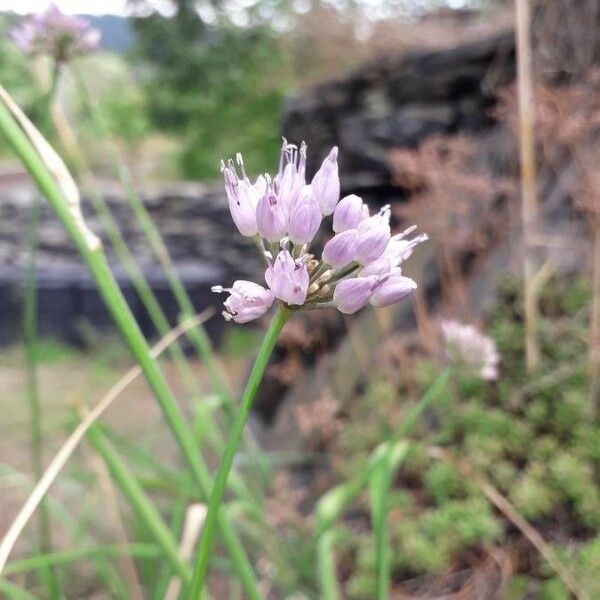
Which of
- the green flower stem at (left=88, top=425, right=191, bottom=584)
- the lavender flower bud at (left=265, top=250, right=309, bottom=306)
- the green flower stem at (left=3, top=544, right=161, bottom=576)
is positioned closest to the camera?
the lavender flower bud at (left=265, top=250, right=309, bottom=306)

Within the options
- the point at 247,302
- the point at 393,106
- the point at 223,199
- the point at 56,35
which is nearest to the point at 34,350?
the point at 56,35

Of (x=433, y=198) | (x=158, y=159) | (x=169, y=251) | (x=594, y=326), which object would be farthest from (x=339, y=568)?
(x=158, y=159)

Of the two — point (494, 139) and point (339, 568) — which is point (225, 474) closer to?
point (339, 568)

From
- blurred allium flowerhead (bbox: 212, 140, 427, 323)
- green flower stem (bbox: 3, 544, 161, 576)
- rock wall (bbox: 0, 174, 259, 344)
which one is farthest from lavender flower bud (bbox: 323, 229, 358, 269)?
rock wall (bbox: 0, 174, 259, 344)

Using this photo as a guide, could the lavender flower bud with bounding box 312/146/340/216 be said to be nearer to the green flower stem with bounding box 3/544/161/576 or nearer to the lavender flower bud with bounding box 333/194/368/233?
the lavender flower bud with bounding box 333/194/368/233

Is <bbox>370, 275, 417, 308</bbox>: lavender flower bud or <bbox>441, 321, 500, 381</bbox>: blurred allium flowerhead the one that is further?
<bbox>441, 321, 500, 381</bbox>: blurred allium flowerhead

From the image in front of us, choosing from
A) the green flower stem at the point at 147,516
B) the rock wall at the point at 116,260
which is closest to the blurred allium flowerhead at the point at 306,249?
the green flower stem at the point at 147,516
